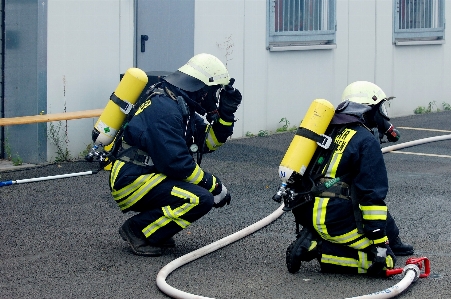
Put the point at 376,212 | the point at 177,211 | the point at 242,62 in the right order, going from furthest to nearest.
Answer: the point at 242,62 → the point at 177,211 → the point at 376,212

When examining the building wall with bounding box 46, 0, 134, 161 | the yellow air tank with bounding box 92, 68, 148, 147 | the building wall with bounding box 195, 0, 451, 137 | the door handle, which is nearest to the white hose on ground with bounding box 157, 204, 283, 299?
the yellow air tank with bounding box 92, 68, 148, 147

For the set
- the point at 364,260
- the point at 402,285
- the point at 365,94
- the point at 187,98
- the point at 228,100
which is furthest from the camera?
the point at 228,100

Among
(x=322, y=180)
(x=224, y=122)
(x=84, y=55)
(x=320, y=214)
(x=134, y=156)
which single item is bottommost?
(x=320, y=214)

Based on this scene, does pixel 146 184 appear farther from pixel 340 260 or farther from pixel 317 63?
pixel 317 63

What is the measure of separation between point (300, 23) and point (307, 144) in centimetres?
836

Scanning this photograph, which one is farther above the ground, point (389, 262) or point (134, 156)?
point (134, 156)

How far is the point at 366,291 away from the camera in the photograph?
19.1ft

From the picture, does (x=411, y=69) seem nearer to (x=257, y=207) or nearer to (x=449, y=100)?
(x=449, y=100)

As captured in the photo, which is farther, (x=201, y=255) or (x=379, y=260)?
(x=201, y=255)

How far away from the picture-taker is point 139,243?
22.0ft

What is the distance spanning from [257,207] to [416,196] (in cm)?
169

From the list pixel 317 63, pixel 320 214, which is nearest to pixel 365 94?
pixel 320 214

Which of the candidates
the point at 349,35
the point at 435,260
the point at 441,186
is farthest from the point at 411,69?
the point at 435,260

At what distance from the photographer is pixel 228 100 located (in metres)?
6.93
